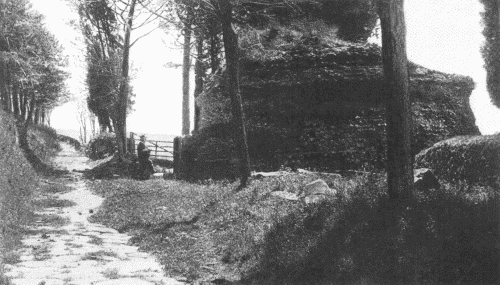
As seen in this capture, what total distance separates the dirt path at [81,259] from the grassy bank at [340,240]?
0.43 meters

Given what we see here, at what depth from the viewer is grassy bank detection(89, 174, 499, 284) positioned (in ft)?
18.3

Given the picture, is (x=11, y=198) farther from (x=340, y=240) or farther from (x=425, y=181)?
(x=425, y=181)

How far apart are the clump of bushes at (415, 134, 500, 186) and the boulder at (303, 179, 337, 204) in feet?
9.85

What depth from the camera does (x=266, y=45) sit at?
1789 centimetres

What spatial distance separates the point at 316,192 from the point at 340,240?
2.79 meters

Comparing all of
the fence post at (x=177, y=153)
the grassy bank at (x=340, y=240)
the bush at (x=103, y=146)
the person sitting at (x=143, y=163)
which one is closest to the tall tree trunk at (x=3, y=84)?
the person sitting at (x=143, y=163)

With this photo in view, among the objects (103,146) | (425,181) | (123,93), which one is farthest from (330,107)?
(103,146)

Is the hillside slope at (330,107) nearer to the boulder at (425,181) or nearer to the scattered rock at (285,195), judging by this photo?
the scattered rock at (285,195)

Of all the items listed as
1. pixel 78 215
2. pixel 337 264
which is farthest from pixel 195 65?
pixel 337 264

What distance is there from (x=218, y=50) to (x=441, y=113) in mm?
14624

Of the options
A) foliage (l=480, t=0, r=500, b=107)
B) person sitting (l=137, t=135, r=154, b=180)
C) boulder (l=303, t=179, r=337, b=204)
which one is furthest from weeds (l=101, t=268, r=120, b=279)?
foliage (l=480, t=0, r=500, b=107)

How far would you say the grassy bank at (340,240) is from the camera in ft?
18.3

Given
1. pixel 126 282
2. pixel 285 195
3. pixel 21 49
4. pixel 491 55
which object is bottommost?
pixel 126 282

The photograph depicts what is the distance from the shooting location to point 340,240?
6418 millimetres
